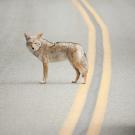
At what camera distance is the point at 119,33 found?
1791 cm

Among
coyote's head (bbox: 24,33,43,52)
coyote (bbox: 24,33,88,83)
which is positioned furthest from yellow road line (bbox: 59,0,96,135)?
coyote's head (bbox: 24,33,43,52)

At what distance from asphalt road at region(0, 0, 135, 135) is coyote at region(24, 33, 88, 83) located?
304 mm

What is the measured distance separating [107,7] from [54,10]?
1999 mm

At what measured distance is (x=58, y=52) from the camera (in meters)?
11.3

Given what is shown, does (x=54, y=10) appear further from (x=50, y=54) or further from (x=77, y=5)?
(x=50, y=54)

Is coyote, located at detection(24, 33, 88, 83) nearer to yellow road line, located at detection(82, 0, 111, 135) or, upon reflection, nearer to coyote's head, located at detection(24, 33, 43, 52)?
coyote's head, located at detection(24, 33, 43, 52)

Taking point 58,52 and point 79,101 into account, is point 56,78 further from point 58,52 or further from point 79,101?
point 79,101

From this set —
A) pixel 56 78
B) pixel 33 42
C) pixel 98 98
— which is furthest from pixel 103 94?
pixel 56 78


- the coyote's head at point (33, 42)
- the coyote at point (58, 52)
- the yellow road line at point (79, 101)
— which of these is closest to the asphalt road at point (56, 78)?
the yellow road line at point (79, 101)

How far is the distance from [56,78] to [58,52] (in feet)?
2.44

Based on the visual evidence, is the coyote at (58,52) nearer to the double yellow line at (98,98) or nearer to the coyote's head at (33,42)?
the coyote's head at (33,42)

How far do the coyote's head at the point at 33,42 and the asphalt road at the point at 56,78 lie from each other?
0.60 m

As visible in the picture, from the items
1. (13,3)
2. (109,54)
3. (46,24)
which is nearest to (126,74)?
(109,54)

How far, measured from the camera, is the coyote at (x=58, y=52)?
1109cm
